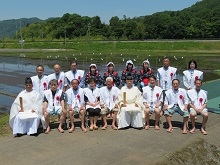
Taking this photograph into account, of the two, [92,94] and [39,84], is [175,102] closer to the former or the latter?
[92,94]

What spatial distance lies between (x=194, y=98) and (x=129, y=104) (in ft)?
5.72

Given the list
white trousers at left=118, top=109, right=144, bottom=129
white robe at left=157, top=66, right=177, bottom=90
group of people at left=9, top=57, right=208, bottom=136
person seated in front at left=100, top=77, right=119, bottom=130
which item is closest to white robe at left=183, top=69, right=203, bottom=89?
white robe at left=157, top=66, right=177, bottom=90

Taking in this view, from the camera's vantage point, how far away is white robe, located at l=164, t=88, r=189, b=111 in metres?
7.54

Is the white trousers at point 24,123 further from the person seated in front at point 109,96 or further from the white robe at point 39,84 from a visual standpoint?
the person seated in front at point 109,96

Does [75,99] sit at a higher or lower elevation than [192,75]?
lower

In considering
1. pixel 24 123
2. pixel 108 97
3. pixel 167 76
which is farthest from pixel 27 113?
pixel 167 76

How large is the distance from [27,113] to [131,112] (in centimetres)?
271

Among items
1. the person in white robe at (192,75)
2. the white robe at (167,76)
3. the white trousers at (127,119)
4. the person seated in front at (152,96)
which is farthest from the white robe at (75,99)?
the person in white robe at (192,75)

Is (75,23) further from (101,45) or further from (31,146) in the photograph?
(31,146)

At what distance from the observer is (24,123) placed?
23.4 ft

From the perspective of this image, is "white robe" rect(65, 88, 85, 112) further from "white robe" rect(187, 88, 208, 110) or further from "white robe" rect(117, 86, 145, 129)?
"white robe" rect(187, 88, 208, 110)

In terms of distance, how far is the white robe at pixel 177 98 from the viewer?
7.54 meters

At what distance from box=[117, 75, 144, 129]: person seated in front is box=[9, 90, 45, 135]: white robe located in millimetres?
2100

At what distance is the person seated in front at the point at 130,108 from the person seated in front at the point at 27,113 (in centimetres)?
215
